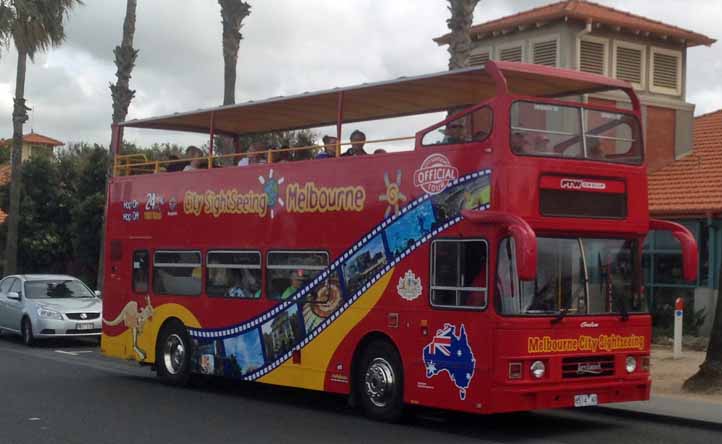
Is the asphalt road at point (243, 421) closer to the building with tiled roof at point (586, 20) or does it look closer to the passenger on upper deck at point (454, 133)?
the passenger on upper deck at point (454, 133)

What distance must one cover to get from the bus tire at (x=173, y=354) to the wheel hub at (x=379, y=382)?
4.39 metres

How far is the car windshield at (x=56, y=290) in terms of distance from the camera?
2438 cm

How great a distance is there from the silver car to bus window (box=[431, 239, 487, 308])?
12.7 meters

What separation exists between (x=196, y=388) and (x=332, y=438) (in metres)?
5.64

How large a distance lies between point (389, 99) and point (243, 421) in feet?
15.4

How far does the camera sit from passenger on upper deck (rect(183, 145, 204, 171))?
16.8 metres

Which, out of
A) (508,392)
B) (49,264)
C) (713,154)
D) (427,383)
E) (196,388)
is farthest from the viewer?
(49,264)

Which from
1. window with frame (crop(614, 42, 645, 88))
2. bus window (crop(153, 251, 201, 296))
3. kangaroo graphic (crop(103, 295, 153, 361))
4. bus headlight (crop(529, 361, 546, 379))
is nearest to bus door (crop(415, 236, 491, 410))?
bus headlight (crop(529, 361, 546, 379))

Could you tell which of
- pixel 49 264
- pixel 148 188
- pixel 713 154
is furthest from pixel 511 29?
pixel 49 264

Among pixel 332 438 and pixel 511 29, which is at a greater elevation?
pixel 511 29

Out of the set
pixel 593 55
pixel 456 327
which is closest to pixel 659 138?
pixel 593 55

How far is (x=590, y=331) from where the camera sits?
11.9 m

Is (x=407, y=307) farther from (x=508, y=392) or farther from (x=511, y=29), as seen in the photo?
(x=511, y=29)

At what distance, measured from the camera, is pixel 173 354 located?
16938mm
